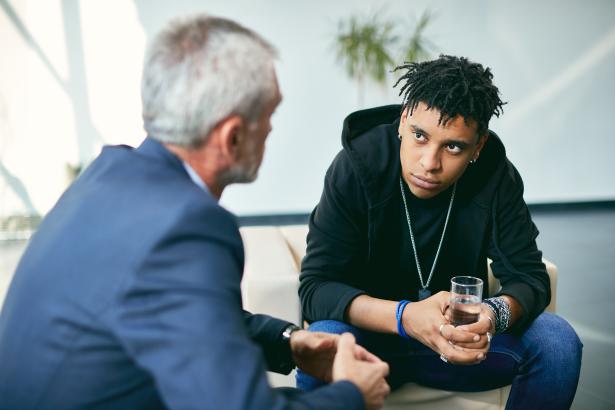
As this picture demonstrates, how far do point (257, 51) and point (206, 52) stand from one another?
82 mm

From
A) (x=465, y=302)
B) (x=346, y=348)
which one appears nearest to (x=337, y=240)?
(x=465, y=302)

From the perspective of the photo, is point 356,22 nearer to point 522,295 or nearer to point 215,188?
point 522,295

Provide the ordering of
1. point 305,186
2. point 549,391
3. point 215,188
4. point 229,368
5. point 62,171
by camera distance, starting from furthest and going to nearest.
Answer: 1. point 305,186
2. point 62,171
3. point 549,391
4. point 215,188
5. point 229,368

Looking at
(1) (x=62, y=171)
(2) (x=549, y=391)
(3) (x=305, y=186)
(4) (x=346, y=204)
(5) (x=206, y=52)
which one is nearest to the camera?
(5) (x=206, y=52)

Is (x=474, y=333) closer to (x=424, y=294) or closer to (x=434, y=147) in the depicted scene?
(x=424, y=294)

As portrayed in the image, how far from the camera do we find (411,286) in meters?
1.75

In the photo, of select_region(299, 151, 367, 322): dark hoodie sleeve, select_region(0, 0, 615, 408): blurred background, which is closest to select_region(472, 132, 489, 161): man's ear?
select_region(299, 151, 367, 322): dark hoodie sleeve

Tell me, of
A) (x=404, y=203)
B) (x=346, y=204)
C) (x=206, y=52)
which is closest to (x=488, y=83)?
(x=404, y=203)

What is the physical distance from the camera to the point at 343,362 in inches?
40.8

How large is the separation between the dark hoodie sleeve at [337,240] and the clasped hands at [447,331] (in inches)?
9.7

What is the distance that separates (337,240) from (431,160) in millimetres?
350

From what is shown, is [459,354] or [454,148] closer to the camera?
[459,354]

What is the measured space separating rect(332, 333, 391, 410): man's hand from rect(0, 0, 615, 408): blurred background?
303cm

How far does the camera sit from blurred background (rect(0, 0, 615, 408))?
4.38 m
